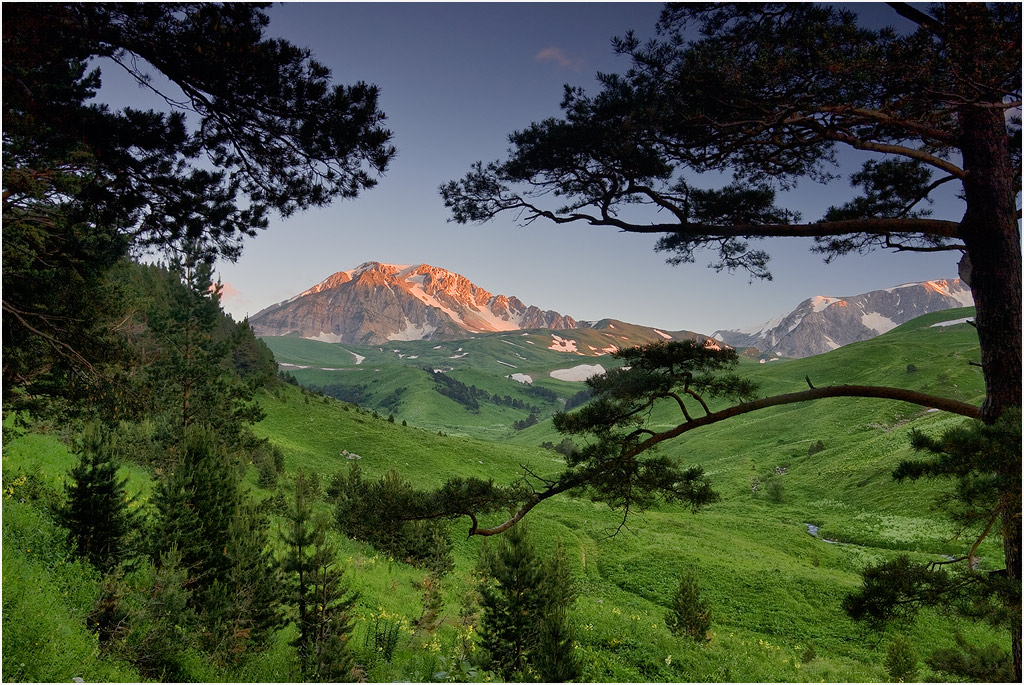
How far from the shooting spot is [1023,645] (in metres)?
6.88

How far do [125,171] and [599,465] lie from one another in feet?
27.8

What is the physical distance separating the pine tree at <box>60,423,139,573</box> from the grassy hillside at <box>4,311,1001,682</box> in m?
0.75

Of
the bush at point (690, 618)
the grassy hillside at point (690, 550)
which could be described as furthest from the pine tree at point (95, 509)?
the bush at point (690, 618)

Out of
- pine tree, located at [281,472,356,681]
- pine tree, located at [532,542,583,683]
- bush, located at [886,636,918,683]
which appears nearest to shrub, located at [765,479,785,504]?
bush, located at [886,636,918,683]

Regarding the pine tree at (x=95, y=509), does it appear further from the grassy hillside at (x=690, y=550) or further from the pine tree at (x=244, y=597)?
the pine tree at (x=244, y=597)

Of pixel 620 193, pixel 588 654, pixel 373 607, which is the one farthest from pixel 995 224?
pixel 373 607

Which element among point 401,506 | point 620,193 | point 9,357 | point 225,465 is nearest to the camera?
point 401,506

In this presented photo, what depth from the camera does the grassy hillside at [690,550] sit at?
51.2ft

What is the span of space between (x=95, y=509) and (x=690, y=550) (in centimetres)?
3480

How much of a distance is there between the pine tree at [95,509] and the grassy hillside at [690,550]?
0.75 meters

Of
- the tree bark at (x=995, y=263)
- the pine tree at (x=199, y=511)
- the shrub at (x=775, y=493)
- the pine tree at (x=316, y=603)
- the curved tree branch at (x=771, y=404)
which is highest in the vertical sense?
the tree bark at (x=995, y=263)

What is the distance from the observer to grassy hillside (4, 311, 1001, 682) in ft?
51.2

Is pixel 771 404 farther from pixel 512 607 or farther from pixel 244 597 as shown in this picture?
pixel 244 597

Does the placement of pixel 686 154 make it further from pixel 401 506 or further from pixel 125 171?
pixel 125 171
